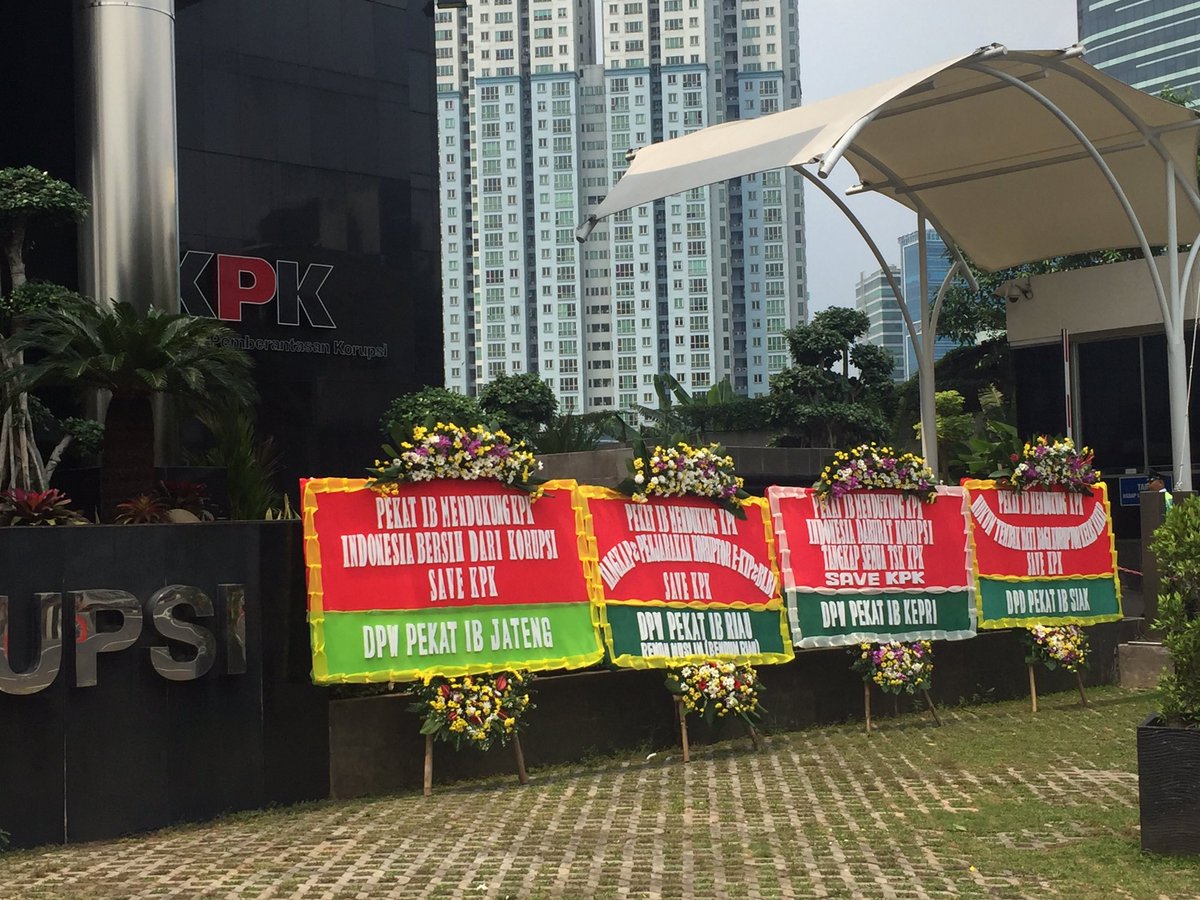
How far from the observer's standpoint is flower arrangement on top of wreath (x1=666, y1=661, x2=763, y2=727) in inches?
507

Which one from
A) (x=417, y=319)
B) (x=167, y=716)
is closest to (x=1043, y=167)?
(x=417, y=319)

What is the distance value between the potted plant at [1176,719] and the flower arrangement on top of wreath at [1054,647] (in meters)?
7.11

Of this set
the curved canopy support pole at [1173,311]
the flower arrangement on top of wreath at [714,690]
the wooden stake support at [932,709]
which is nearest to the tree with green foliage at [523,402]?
the curved canopy support pole at [1173,311]

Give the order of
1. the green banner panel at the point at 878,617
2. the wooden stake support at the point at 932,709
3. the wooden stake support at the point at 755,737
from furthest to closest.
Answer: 1. the wooden stake support at the point at 932,709
2. the green banner panel at the point at 878,617
3. the wooden stake support at the point at 755,737

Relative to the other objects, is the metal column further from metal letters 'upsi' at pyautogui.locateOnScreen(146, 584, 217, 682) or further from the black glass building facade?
metal letters 'upsi' at pyautogui.locateOnScreen(146, 584, 217, 682)

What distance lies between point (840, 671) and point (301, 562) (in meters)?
6.15

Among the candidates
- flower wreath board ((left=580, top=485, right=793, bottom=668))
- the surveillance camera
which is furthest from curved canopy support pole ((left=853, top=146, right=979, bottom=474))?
flower wreath board ((left=580, top=485, right=793, bottom=668))

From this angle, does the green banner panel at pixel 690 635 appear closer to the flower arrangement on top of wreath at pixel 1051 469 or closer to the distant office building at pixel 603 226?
the flower arrangement on top of wreath at pixel 1051 469

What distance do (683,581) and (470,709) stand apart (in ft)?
8.79

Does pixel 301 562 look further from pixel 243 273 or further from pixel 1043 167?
pixel 1043 167

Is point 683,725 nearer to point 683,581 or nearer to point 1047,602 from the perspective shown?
point 683,581

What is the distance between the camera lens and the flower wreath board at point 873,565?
1434cm

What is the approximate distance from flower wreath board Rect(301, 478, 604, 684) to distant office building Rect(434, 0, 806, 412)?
15302cm

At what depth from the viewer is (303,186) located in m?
24.5
